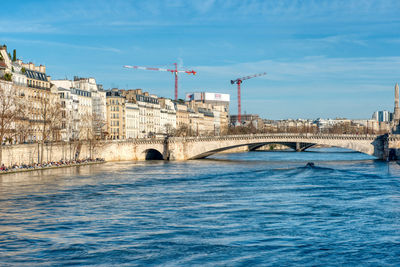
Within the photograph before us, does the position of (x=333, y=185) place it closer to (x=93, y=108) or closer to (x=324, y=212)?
(x=324, y=212)

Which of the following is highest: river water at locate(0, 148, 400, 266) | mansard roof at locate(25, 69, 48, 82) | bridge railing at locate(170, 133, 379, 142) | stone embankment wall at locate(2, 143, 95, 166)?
mansard roof at locate(25, 69, 48, 82)

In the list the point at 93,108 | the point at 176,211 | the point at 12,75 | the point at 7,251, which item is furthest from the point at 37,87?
the point at 7,251

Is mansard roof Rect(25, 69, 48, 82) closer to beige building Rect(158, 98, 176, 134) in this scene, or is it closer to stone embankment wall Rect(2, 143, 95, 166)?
stone embankment wall Rect(2, 143, 95, 166)

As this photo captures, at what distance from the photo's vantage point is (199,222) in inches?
1227

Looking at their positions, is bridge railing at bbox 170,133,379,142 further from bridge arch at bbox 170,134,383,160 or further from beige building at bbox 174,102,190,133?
beige building at bbox 174,102,190,133

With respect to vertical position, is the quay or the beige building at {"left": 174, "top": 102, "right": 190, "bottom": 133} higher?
the beige building at {"left": 174, "top": 102, "right": 190, "bottom": 133}

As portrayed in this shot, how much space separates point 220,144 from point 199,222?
60.1m

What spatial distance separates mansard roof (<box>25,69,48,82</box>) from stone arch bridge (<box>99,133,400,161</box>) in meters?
11.3

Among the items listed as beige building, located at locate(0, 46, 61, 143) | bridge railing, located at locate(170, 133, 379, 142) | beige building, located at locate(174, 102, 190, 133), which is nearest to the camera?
beige building, located at locate(0, 46, 61, 143)

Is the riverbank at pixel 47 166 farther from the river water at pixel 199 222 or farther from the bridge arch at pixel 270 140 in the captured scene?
the bridge arch at pixel 270 140

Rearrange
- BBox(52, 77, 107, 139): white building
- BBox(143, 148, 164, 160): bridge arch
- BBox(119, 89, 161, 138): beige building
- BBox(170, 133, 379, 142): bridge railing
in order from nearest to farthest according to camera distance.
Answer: BBox(170, 133, 379, 142): bridge railing → BBox(52, 77, 107, 139): white building → BBox(143, 148, 164, 160): bridge arch → BBox(119, 89, 161, 138): beige building

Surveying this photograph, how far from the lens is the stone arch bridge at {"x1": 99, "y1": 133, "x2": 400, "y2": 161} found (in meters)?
86.9

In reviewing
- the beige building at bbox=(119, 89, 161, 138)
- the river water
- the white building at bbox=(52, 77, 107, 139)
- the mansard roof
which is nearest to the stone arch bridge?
the white building at bbox=(52, 77, 107, 139)

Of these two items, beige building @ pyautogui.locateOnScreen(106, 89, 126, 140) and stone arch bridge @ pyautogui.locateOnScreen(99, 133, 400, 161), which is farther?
beige building @ pyautogui.locateOnScreen(106, 89, 126, 140)
